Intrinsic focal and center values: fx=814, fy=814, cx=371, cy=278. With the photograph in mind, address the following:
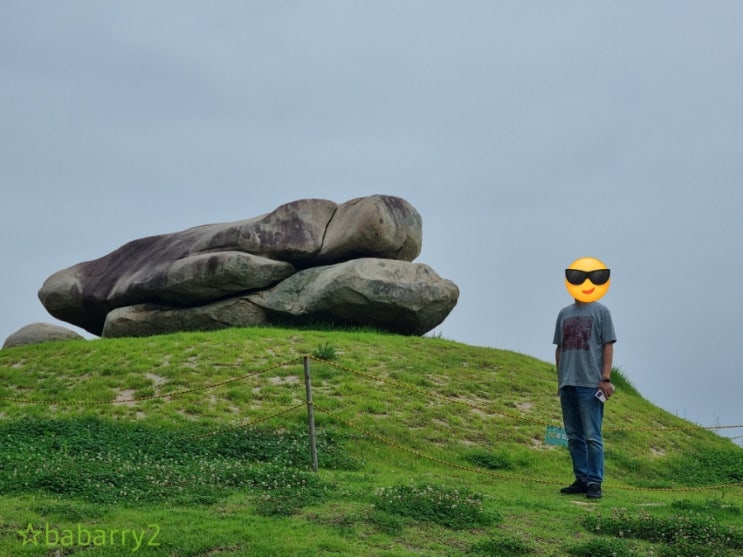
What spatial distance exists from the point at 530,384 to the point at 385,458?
7970mm

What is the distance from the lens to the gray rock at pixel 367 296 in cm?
2491

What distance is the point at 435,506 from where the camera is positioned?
9.73 m

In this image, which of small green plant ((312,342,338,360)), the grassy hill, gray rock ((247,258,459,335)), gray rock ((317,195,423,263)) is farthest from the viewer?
gray rock ((317,195,423,263))

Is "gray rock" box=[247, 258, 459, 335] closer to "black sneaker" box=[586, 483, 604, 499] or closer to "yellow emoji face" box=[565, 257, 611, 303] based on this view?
"yellow emoji face" box=[565, 257, 611, 303]

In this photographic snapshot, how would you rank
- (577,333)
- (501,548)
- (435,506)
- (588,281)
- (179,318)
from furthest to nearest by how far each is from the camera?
(179,318) < (588,281) < (577,333) < (435,506) < (501,548)

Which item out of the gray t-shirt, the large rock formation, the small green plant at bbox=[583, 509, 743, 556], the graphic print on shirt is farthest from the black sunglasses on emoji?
the large rock formation

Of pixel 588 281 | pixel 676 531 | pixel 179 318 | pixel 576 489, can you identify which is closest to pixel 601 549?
pixel 676 531

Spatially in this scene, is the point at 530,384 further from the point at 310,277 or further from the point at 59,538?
the point at 59,538

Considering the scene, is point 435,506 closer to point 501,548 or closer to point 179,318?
point 501,548

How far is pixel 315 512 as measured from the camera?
9.43 metres

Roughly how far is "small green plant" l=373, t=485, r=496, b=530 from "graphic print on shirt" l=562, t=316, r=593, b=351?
2967 mm

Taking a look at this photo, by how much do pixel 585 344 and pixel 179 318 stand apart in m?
18.1

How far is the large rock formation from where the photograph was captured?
25.3 m

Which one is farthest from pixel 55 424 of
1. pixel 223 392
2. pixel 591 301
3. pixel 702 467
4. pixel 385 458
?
pixel 702 467
